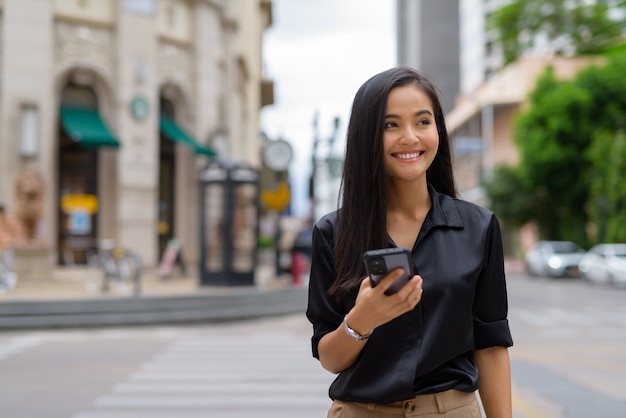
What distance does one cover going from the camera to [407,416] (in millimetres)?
2213

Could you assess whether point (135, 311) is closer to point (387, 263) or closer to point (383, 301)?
point (383, 301)

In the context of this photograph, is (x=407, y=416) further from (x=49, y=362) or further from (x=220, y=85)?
(x=220, y=85)

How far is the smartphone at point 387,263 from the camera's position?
6.07 ft

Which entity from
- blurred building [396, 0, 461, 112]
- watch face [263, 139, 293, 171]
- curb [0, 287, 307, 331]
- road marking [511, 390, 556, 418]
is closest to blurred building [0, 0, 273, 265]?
watch face [263, 139, 293, 171]

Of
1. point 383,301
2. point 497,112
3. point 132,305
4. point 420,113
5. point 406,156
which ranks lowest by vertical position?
point 132,305

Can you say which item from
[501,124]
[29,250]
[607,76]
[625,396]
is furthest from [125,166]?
[501,124]

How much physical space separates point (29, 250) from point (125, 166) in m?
5.50

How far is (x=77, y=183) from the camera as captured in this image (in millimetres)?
26312

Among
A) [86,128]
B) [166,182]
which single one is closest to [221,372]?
[86,128]

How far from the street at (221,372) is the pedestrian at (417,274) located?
517cm

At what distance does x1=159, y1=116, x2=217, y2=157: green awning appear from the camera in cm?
2739

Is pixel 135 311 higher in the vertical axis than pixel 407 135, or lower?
lower

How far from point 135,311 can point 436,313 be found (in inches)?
591

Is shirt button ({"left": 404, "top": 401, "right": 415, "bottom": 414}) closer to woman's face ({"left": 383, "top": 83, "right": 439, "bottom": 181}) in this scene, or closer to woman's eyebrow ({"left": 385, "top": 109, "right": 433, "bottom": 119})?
woman's face ({"left": 383, "top": 83, "right": 439, "bottom": 181})
